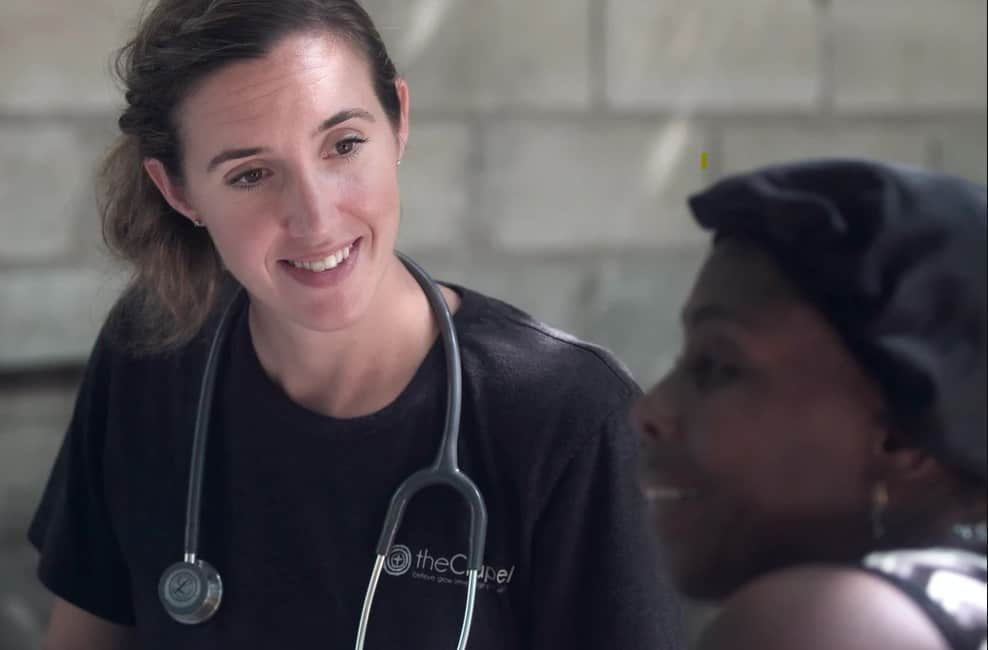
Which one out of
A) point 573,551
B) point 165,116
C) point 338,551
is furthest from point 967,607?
point 165,116

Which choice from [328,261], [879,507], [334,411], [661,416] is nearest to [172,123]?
[328,261]

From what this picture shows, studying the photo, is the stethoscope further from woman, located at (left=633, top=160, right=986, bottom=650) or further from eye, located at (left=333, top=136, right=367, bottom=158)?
woman, located at (left=633, top=160, right=986, bottom=650)

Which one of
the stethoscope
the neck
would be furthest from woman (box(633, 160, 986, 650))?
the neck

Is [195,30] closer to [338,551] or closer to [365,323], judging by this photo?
[365,323]

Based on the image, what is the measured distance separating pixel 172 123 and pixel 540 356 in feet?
1.38

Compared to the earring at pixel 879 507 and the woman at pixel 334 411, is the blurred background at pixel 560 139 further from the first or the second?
the earring at pixel 879 507

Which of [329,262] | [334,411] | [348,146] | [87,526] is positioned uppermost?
[348,146]

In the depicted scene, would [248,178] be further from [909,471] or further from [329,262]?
[909,471]

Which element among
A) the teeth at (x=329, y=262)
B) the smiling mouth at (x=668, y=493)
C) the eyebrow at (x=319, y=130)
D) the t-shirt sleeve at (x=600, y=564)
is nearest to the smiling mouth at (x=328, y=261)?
the teeth at (x=329, y=262)

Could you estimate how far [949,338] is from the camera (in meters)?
0.52

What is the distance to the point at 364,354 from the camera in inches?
56.6

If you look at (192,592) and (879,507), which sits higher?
(879,507)

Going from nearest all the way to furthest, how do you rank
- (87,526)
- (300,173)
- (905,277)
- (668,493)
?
(905,277), (668,493), (300,173), (87,526)

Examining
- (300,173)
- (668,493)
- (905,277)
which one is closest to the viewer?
(905,277)
